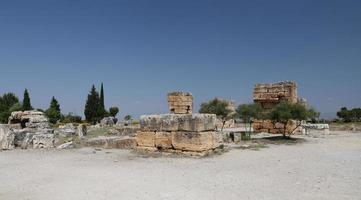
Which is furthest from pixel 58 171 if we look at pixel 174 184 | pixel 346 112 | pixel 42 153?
pixel 346 112

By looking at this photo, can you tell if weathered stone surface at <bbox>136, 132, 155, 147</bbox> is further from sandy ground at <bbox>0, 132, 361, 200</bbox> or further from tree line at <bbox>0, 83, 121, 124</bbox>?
tree line at <bbox>0, 83, 121, 124</bbox>

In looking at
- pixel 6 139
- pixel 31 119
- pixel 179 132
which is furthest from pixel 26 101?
pixel 179 132

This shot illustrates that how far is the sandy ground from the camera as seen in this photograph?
6.77m

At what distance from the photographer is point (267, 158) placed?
11.6m

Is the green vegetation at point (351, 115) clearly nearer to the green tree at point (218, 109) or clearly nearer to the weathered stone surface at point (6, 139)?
the green tree at point (218, 109)

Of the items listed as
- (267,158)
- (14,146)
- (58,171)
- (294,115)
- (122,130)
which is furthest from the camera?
(122,130)

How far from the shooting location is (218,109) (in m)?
28.0

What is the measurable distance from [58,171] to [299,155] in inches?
321

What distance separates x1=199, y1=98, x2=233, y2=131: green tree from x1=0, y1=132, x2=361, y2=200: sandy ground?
50.1ft

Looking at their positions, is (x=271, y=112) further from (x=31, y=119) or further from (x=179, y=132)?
(x=31, y=119)

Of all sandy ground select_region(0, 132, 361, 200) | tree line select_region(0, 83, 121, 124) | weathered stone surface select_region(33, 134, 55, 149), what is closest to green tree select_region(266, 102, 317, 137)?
sandy ground select_region(0, 132, 361, 200)

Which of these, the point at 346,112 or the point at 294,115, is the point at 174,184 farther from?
the point at 346,112

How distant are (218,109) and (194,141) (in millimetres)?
15603

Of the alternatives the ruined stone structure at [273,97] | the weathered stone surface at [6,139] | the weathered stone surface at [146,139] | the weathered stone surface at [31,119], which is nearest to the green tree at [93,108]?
the weathered stone surface at [31,119]
